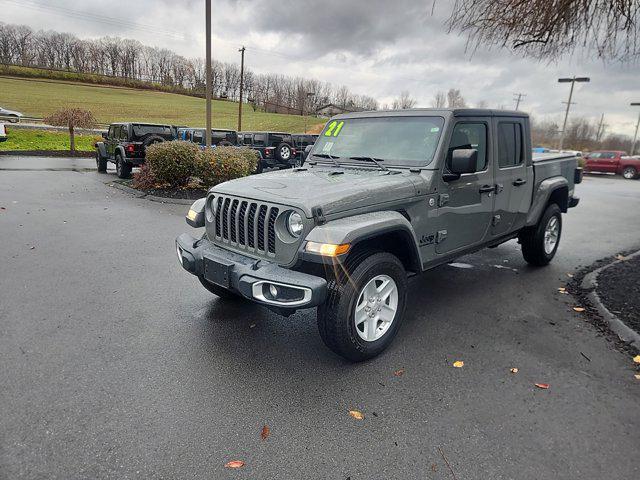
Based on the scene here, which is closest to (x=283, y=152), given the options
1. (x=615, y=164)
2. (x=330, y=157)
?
(x=330, y=157)

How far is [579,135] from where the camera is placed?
61031 mm

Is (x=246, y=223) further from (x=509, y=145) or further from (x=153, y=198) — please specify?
(x=153, y=198)

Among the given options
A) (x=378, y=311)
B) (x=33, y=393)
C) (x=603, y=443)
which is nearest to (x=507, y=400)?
(x=603, y=443)

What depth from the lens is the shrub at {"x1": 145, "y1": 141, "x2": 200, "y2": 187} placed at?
10.9 meters

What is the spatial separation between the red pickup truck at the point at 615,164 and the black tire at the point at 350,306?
31.6 m

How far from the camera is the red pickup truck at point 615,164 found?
88.9ft

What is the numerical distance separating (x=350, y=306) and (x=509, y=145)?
3.10 meters

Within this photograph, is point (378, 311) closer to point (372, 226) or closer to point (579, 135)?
point (372, 226)

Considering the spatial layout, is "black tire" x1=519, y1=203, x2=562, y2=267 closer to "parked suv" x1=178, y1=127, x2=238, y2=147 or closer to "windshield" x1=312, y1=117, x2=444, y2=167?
"windshield" x1=312, y1=117, x2=444, y2=167

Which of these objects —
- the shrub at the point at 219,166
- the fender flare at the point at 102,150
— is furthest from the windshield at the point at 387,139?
the fender flare at the point at 102,150

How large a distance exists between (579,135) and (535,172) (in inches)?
2685

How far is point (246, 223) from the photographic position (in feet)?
10.5

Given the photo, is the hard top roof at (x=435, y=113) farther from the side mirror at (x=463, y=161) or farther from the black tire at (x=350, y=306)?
the black tire at (x=350, y=306)

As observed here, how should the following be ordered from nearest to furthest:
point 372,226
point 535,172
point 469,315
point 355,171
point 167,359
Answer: point 372,226 → point 167,359 → point 355,171 → point 469,315 → point 535,172
